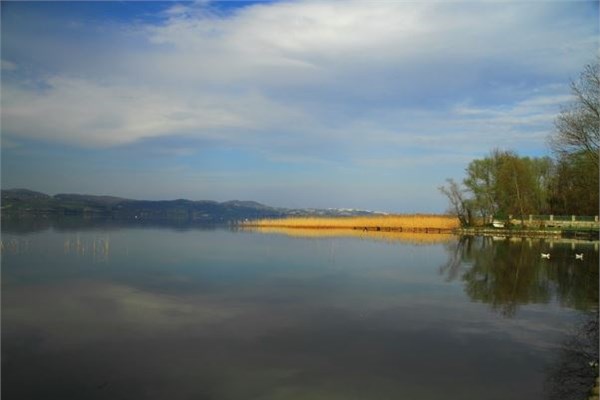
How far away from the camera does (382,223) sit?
55125 millimetres

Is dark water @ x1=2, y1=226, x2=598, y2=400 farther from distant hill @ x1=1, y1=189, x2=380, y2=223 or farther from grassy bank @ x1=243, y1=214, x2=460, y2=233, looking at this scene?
distant hill @ x1=1, y1=189, x2=380, y2=223

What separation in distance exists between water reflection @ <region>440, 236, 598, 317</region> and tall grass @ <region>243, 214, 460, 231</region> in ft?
73.7

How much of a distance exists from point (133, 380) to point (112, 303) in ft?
19.0

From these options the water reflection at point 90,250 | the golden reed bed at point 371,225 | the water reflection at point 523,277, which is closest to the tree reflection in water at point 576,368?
the water reflection at point 523,277

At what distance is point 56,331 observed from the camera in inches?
401

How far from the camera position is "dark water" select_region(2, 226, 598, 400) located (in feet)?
24.4

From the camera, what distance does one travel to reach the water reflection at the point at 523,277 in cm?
1432

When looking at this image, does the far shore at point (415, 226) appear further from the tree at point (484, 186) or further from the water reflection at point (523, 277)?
the water reflection at point (523, 277)

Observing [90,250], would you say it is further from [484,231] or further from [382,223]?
[382,223]

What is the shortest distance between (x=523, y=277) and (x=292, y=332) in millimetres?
11422

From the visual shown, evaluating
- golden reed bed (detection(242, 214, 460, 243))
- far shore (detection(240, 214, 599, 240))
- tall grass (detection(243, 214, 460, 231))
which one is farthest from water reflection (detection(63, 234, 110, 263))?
tall grass (detection(243, 214, 460, 231))

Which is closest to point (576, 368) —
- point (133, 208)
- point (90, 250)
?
point (90, 250)

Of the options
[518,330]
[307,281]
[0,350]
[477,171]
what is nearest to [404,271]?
[307,281]

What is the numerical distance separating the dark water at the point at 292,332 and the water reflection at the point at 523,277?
111 mm
